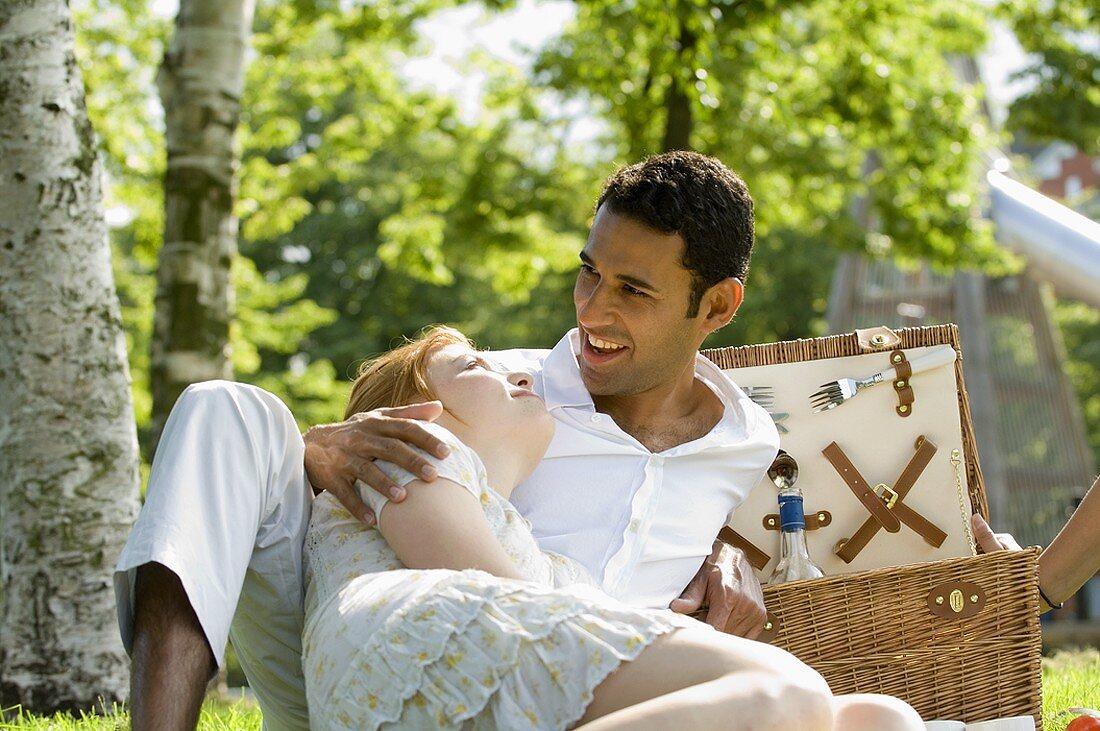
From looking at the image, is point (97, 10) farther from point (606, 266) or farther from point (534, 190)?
point (606, 266)

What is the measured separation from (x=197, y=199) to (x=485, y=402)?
355 centimetres

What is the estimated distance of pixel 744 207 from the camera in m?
3.44

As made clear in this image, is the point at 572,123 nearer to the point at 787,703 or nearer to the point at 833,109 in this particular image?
the point at 833,109

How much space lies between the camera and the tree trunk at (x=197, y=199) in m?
5.79

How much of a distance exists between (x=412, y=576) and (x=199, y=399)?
591mm

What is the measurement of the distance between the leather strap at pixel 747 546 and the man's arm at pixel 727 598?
0.45 m

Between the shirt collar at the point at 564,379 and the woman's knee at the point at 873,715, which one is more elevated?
the shirt collar at the point at 564,379

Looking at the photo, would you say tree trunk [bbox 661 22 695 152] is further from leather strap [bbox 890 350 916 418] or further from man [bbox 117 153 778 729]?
man [bbox 117 153 778 729]

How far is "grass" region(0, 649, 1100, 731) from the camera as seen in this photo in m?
3.42

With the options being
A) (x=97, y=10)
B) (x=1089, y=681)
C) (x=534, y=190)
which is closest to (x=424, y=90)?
(x=534, y=190)

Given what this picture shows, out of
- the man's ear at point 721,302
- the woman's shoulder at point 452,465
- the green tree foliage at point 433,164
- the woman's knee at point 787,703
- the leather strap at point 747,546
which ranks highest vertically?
the man's ear at point 721,302

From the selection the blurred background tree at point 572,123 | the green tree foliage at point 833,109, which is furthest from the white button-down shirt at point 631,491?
the green tree foliage at point 833,109

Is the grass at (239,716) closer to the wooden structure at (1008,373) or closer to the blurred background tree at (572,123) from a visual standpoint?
the blurred background tree at (572,123)

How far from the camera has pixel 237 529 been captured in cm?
240
